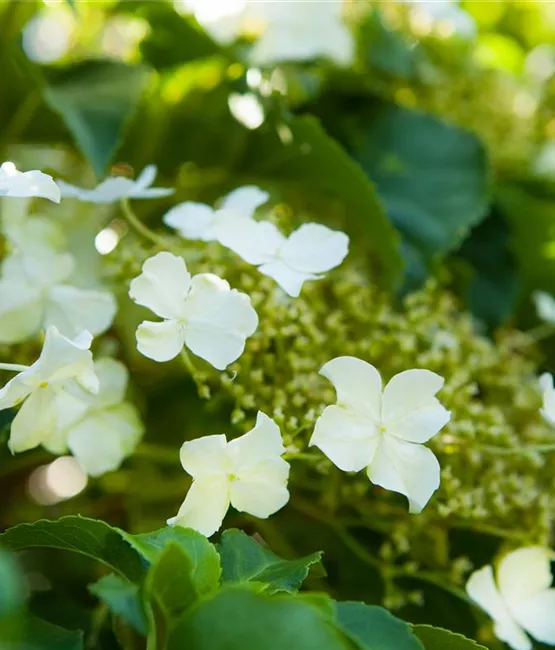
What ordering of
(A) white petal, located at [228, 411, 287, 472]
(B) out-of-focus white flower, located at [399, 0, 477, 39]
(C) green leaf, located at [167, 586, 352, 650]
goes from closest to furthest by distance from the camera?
1. (C) green leaf, located at [167, 586, 352, 650]
2. (A) white petal, located at [228, 411, 287, 472]
3. (B) out-of-focus white flower, located at [399, 0, 477, 39]

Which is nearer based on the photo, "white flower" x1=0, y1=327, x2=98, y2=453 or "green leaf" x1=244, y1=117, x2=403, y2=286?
"white flower" x1=0, y1=327, x2=98, y2=453

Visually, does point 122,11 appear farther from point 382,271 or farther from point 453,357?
point 453,357

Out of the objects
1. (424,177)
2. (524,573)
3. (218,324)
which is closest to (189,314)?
(218,324)

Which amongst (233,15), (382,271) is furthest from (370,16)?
(382,271)

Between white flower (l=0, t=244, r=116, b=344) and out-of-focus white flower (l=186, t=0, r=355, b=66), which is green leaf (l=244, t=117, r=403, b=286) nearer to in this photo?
out-of-focus white flower (l=186, t=0, r=355, b=66)

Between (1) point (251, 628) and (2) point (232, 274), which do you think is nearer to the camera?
(1) point (251, 628)

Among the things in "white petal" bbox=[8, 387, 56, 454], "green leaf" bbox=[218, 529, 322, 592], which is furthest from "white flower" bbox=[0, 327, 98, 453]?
"green leaf" bbox=[218, 529, 322, 592]
